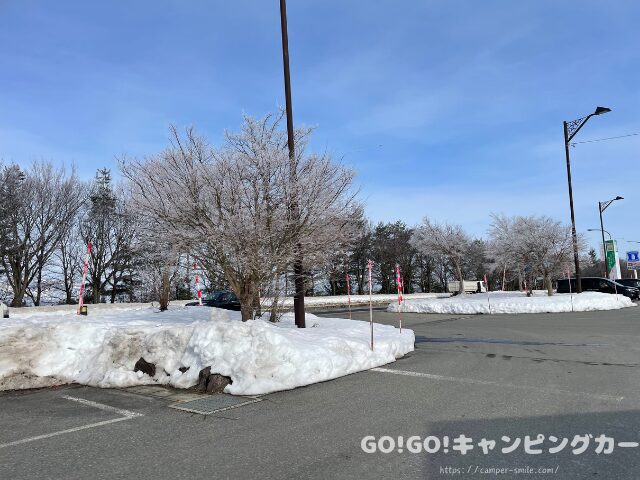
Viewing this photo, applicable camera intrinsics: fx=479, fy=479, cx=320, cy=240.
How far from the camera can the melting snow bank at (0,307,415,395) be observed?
759cm

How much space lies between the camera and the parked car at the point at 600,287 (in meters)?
34.0

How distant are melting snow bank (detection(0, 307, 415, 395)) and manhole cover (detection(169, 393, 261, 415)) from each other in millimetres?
247

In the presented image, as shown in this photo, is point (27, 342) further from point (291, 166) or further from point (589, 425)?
point (589, 425)

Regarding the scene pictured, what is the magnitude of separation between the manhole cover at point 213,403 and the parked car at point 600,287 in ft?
107

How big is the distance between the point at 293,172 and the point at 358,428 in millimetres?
6560

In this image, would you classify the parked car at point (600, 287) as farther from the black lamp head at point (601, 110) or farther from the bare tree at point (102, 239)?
the bare tree at point (102, 239)

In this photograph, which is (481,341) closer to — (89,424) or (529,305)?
(89,424)

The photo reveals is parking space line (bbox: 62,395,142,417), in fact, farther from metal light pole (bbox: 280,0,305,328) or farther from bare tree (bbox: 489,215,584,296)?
bare tree (bbox: 489,215,584,296)

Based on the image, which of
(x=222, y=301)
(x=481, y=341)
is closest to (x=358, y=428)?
(x=481, y=341)

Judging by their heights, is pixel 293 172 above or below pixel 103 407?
above

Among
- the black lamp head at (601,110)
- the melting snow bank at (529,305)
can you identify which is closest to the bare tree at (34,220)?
the melting snow bank at (529,305)

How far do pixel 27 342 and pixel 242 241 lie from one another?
434cm

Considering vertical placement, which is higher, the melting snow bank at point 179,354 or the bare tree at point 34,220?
the bare tree at point 34,220

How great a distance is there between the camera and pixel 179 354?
8258 millimetres
